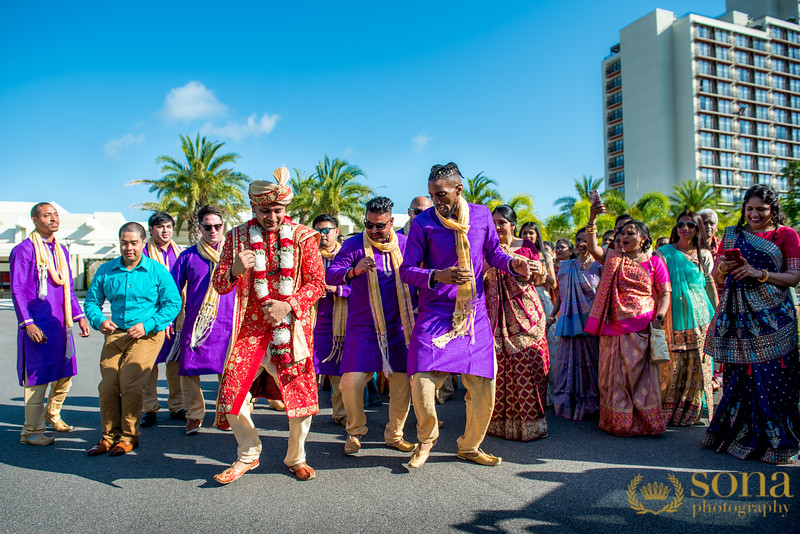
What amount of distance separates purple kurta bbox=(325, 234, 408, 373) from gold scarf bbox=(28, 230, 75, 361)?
2589 millimetres

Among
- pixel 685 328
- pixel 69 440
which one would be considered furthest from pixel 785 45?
pixel 69 440

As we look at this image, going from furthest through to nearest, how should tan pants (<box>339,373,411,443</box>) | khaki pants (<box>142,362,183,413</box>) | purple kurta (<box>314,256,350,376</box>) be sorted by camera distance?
khaki pants (<box>142,362,183,413</box>)
purple kurta (<box>314,256,350,376</box>)
tan pants (<box>339,373,411,443</box>)

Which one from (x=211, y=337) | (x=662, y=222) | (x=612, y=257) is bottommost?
(x=211, y=337)

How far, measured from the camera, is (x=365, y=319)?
4.63m

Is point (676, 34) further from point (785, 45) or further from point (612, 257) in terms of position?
point (612, 257)

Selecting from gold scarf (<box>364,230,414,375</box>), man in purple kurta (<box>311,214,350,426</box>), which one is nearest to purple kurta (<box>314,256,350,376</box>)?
man in purple kurta (<box>311,214,350,426</box>)

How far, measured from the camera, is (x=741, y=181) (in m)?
64.4

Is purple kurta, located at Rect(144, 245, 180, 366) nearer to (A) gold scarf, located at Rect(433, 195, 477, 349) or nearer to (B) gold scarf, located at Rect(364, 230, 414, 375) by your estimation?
(B) gold scarf, located at Rect(364, 230, 414, 375)

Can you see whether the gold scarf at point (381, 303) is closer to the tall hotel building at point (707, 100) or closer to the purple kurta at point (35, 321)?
the purple kurta at point (35, 321)

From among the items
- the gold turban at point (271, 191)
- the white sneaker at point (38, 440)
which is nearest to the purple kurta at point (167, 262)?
the white sneaker at point (38, 440)

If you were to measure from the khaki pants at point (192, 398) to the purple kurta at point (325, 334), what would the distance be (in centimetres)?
110

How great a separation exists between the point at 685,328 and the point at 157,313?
5.01m

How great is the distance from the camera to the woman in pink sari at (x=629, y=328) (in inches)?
191

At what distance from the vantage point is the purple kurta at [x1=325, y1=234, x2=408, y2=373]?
451 cm
